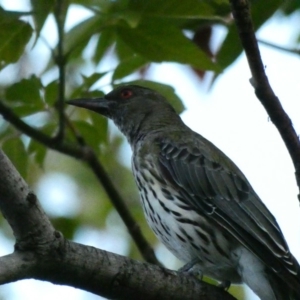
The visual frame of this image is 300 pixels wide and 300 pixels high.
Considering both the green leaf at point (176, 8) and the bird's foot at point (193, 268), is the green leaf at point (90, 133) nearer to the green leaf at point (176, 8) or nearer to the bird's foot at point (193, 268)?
the bird's foot at point (193, 268)

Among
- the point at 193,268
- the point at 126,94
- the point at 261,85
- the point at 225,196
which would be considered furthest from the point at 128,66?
the point at 126,94

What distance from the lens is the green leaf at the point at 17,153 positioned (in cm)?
539

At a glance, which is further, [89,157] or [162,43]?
[89,157]

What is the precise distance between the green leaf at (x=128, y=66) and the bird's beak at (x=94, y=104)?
446 mm

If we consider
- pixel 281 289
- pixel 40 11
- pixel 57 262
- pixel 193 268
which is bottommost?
pixel 57 262

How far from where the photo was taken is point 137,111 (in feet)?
25.5

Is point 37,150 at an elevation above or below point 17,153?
above

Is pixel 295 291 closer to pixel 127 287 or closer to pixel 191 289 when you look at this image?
pixel 191 289

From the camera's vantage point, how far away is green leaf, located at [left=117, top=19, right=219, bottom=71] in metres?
4.72

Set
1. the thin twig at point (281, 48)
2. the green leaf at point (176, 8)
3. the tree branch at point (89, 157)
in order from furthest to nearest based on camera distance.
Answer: the tree branch at point (89, 157) → the thin twig at point (281, 48) → the green leaf at point (176, 8)

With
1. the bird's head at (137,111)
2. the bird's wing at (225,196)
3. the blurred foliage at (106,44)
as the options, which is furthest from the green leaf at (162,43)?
the bird's head at (137,111)

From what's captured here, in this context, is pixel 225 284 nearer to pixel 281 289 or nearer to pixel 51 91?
pixel 281 289

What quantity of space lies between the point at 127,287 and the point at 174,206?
1614mm

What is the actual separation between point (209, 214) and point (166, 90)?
1.01 metres
